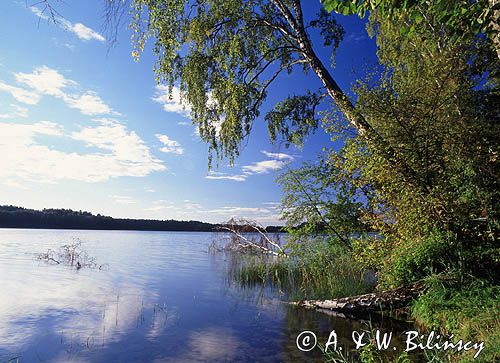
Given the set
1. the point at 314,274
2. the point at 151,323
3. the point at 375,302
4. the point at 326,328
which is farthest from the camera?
the point at 314,274

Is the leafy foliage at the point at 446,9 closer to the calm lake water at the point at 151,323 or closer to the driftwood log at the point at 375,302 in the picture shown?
the driftwood log at the point at 375,302

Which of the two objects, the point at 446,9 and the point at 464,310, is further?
the point at 464,310

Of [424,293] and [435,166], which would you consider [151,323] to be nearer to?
[424,293]

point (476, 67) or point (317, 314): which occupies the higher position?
point (476, 67)

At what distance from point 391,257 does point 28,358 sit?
8796 millimetres

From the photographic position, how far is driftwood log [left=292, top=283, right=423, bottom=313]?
9219 mm

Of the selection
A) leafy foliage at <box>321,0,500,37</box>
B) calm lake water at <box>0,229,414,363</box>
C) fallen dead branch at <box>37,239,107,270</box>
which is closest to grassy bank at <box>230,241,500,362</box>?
calm lake water at <box>0,229,414,363</box>

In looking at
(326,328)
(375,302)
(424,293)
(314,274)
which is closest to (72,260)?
(314,274)

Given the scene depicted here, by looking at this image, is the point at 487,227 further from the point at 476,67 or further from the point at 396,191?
the point at 476,67

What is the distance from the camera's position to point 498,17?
5754 mm

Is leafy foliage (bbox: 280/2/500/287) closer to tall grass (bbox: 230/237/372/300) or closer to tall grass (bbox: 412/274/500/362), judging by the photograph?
tall grass (bbox: 412/274/500/362)

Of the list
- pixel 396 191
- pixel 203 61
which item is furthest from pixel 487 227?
pixel 203 61

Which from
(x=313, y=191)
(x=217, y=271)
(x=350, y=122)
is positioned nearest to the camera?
(x=350, y=122)

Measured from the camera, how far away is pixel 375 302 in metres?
9.65
